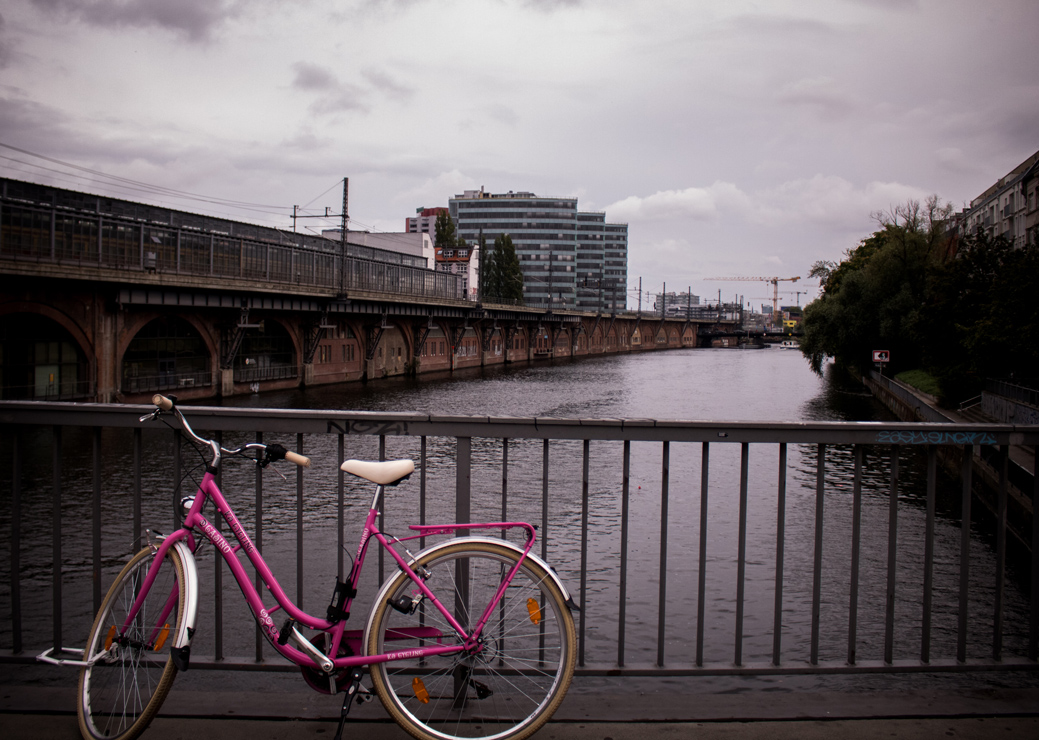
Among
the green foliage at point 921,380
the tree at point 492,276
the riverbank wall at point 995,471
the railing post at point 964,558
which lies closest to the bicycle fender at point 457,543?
the railing post at point 964,558

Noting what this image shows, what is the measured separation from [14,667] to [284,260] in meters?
45.0

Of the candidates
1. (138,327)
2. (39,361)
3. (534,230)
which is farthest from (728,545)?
(534,230)

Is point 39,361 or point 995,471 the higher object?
point 39,361

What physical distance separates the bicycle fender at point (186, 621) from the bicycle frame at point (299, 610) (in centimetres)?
1

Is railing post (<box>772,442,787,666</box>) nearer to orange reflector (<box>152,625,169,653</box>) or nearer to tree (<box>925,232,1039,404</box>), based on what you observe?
orange reflector (<box>152,625,169,653</box>)

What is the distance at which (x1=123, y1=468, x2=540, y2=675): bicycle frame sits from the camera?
3.02m

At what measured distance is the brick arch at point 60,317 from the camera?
89.4 ft

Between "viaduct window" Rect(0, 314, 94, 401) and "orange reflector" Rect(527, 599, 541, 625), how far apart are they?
28.8 m

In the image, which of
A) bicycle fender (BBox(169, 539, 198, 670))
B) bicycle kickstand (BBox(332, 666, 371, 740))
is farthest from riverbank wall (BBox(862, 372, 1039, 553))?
bicycle fender (BBox(169, 539, 198, 670))

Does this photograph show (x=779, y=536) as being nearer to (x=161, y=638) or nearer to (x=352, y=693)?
(x=352, y=693)

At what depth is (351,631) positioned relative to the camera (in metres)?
3.14

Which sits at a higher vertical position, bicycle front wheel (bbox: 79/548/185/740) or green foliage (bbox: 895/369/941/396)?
bicycle front wheel (bbox: 79/548/185/740)

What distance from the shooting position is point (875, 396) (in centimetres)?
4484

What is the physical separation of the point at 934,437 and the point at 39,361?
104 ft
